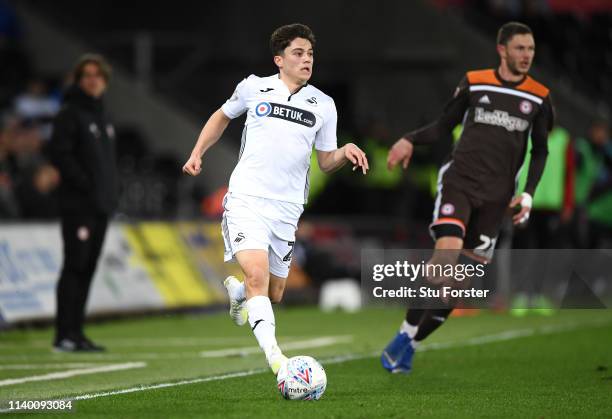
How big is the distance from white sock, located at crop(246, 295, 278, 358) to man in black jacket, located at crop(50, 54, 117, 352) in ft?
14.1

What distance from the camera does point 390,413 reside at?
25.7 feet

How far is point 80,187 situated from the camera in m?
12.5

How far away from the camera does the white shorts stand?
8.68 metres

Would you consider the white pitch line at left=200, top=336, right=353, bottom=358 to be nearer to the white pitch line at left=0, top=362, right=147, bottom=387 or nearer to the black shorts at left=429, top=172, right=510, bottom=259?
the white pitch line at left=0, top=362, right=147, bottom=387

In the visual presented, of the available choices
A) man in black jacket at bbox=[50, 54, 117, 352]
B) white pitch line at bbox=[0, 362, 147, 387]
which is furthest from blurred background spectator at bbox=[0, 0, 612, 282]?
white pitch line at bbox=[0, 362, 147, 387]

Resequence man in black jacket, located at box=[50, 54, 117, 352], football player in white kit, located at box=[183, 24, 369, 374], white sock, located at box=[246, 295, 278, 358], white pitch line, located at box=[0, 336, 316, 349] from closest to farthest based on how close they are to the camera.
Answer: white sock, located at box=[246, 295, 278, 358]
football player in white kit, located at box=[183, 24, 369, 374]
man in black jacket, located at box=[50, 54, 117, 352]
white pitch line, located at box=[0, 336, 316, 349]

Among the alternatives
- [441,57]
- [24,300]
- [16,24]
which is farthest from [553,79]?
[24,300]

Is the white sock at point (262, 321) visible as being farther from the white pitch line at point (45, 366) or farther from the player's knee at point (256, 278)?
the white pitch line at point (45, 366)

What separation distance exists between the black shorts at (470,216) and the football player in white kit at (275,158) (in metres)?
1.38

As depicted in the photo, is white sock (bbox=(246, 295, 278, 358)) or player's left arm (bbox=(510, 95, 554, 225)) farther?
player's left arm (bbox=(510, 95, 554, 225))

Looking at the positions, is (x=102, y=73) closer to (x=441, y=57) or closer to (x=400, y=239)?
(x=400, y=239)

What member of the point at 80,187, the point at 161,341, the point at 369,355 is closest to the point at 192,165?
the point at 369,355

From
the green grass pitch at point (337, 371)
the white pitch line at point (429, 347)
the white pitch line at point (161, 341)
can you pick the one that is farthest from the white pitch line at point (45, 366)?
the white pitch line at point (161, 341)

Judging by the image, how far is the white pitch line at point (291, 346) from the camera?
1227cm
